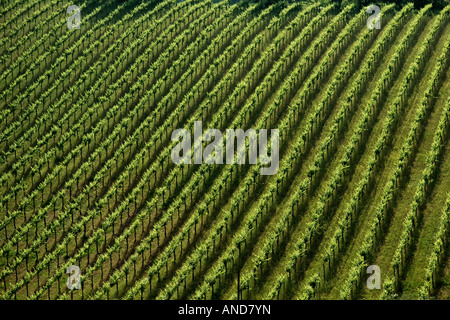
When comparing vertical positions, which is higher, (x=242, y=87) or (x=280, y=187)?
(x=242, y=87)

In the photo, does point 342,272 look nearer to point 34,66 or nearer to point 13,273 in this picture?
point 13,273

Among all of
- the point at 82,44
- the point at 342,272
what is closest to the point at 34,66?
the point at 82,44

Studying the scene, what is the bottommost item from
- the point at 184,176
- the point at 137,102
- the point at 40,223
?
the point at 40,223

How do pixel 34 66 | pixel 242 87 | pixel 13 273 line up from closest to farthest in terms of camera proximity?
pixel 13 273 → pixel 242 87 → pixel 34 66
